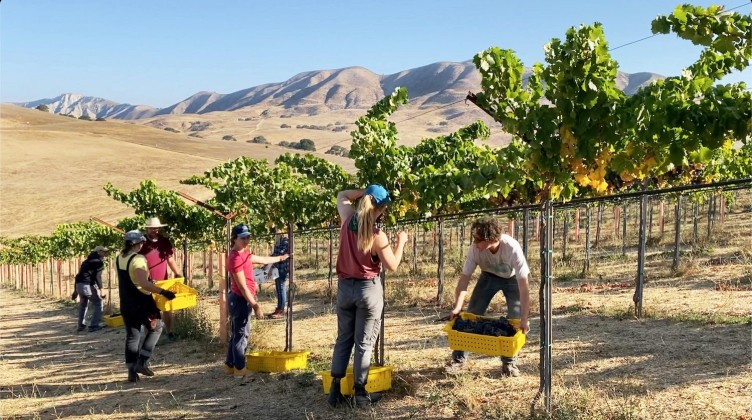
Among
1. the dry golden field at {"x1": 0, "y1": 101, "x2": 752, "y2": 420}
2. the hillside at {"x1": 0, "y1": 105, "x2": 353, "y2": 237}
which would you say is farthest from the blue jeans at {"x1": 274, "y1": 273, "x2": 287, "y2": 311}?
the hillside at {"x1": 0, "y1": 105, "x2": 353, "y2": 237}

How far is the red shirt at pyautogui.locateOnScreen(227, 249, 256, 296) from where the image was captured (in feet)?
22.3

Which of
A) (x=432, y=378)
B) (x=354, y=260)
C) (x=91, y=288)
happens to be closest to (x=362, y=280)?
(x=354, y=260)

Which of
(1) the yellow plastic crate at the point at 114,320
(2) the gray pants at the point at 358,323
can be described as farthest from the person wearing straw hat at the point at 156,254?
(2) the gray pants at the point at 358,323

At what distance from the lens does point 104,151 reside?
212ft

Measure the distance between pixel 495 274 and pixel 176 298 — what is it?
4.01 m

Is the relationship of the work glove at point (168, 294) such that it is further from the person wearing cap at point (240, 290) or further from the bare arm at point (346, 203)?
the bare arm at point (346, 203)

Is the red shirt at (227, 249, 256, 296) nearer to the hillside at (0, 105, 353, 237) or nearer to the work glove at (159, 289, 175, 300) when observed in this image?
the work glove at (159, 289, 175, 300)

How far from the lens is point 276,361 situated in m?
7.11

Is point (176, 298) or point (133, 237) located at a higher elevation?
point (133, 237)

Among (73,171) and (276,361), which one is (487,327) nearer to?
(276,361)

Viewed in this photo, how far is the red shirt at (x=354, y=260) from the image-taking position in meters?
5.21

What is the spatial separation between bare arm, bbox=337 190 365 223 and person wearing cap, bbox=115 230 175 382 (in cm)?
269

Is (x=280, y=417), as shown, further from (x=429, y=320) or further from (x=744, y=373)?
(x=429, y=320)

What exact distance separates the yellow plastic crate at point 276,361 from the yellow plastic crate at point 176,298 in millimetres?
1213
